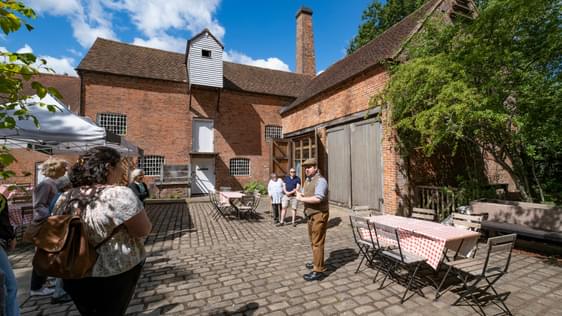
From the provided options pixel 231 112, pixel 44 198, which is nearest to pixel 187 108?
pixel 231 112

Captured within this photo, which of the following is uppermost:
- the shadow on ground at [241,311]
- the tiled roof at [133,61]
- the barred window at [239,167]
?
the tiled roof at [133,61]

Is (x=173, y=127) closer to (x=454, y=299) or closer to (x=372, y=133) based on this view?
(x=372, y=133)

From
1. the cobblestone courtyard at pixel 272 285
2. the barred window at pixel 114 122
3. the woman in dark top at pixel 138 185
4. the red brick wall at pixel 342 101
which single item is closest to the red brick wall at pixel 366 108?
the red brick wall at pixel 342 101

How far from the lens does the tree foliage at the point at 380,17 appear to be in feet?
68.4

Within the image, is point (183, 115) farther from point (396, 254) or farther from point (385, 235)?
point (396, 254)

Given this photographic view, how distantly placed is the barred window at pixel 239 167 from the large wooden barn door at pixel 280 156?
2.73 m

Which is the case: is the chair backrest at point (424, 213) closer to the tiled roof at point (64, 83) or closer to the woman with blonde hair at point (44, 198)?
the woman with blonde hair at point (44, 198)

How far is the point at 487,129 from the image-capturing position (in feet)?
21.6

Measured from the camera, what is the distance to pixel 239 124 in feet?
55.1

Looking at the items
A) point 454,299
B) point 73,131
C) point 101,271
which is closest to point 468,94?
point 454,299

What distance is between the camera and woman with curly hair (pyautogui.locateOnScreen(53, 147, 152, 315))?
187 cm

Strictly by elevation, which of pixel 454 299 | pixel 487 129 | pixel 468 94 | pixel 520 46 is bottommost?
pixel 454 299

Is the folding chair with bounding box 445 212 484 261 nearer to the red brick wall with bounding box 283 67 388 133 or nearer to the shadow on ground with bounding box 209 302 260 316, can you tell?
the shadow on ground with bounding box 209 302 260 316

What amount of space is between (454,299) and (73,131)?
6822 millimetres
